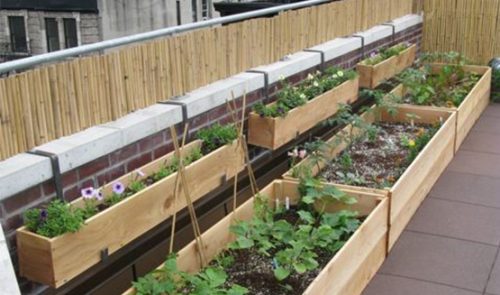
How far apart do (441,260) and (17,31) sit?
106ft

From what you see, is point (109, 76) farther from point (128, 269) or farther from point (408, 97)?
point (408, 97)

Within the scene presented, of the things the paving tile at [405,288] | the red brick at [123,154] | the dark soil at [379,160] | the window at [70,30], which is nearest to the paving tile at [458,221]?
the dark soil at [379,160]

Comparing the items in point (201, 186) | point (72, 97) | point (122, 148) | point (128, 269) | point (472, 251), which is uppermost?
point (72, 97)

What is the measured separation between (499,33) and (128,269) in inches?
290

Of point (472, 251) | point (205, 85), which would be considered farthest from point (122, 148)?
point (472, 251)

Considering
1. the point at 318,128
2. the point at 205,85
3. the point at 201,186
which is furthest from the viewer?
the point at 318,128

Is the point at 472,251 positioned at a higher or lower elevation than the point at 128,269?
lower

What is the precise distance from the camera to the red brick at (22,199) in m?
2.87

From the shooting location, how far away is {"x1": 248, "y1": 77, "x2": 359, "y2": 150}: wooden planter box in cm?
457

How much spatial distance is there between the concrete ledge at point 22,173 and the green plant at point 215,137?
129 centimetres

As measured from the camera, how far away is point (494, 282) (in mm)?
4156

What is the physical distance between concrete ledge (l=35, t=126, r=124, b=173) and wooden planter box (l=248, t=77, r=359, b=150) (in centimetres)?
132

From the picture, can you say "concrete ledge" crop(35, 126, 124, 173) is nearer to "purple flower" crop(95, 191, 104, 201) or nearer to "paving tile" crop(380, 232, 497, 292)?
"purple flower" crop(95, 191, 104, 201)

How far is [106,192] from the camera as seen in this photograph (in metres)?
3.37
